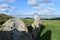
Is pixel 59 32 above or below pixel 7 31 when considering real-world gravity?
below

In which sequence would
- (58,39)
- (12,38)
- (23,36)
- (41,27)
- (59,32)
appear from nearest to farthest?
(12,38), (23,36), (58,39), (59,32), (41,27)

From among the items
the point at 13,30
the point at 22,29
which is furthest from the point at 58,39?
the point at 13,30

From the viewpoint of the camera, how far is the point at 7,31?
1536cm

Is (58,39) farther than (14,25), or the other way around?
(58,39)

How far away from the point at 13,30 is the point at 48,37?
7.68 meters

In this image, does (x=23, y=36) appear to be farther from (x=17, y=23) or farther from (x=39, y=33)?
(x=39, y=33)

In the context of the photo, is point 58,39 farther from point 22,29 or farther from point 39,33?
point 22,29

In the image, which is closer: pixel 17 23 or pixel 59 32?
pixel 17 23

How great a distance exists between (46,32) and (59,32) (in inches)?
64.3

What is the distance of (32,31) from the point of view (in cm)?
2248

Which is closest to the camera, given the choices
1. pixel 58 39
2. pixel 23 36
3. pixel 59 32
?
pixel 23 36

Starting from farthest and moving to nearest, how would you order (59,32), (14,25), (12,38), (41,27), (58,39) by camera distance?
(41,27)
(59,32)
(58,39)
(14,25)
(12,38)

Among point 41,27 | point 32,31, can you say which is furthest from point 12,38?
point 41,27

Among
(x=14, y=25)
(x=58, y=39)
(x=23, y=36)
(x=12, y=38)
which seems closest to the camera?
(x=12, y=38)
